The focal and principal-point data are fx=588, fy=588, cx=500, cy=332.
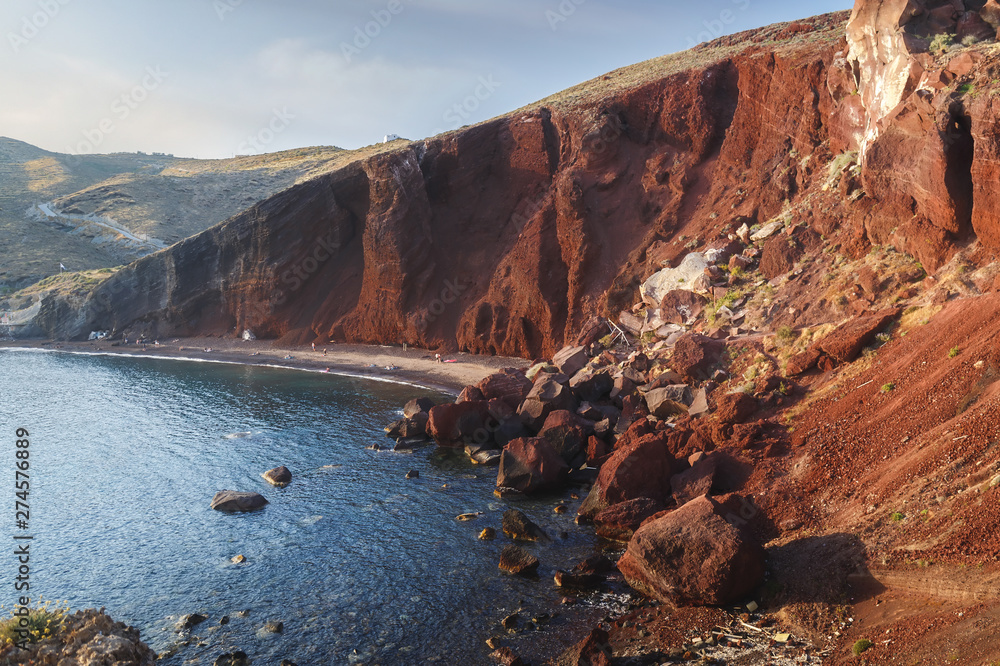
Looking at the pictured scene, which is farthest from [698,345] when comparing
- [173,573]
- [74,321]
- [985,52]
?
[74,321]

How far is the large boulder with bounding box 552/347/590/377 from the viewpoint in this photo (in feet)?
110

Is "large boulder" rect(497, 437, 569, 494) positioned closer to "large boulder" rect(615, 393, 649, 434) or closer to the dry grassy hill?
"large boulder" rect(615, 393, 649, 434)

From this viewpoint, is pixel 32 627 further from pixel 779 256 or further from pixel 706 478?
pixel 779 256

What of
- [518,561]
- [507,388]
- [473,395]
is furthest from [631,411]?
[518,561]

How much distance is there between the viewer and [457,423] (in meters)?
29.4

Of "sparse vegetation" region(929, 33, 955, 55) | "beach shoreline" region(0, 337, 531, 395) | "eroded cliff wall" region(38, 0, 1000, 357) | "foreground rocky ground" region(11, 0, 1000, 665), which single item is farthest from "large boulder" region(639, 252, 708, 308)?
"sparse vegetation" region(929, 33, 955, 55)

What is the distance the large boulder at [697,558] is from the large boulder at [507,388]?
1690 cm

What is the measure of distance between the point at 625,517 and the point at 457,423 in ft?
42.0

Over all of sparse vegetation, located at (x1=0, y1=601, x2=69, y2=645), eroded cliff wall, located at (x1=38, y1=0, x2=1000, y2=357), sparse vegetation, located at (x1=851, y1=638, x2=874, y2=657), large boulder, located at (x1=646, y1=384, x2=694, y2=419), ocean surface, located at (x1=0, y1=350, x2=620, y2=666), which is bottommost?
ocean surface, located at (x1=0, y1=350, x2=620, y2=666)

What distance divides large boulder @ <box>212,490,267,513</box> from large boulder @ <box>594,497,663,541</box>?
1292 centimetres

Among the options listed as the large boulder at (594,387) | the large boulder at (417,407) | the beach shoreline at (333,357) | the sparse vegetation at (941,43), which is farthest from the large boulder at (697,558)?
the beach shoreline at (333,357)

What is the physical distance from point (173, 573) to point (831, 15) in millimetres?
51459

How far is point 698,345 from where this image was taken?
25.5m

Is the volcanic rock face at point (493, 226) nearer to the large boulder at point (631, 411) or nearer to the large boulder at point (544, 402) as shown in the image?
the large boulder at point (544, 402)
